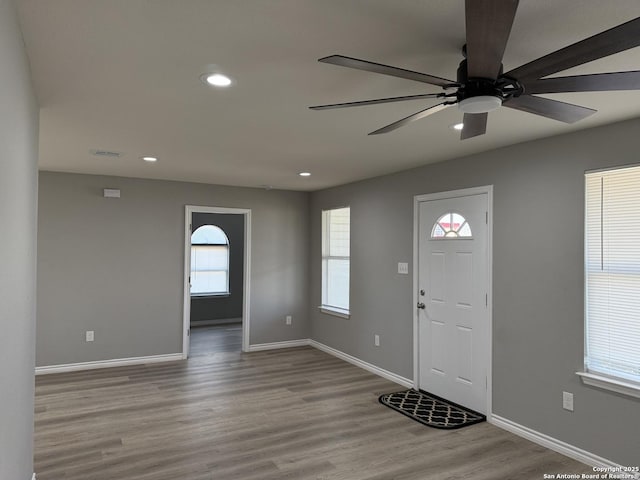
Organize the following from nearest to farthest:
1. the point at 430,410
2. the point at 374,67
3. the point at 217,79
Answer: the point at 374,67 < the point at 217,79 < the point at 430,410

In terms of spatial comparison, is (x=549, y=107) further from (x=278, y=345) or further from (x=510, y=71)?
(x=278, y=345)

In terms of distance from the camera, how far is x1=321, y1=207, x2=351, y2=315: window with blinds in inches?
243

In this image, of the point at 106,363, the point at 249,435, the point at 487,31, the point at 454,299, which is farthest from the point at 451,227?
the point at 106,363

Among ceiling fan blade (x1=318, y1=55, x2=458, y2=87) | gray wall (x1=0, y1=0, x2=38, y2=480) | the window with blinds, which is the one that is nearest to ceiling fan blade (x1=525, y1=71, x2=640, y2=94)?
ceiling fan blade (x1=318, y1=55, x2=458, y2=87)

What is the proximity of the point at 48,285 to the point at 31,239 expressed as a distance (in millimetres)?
3422

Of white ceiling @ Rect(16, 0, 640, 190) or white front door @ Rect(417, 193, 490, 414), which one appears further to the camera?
white front door @ Rect(417, 193, 490, 414)

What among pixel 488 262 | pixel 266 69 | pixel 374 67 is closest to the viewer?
pixel 374 67

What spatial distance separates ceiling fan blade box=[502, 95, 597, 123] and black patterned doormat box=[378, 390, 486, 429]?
110 inches

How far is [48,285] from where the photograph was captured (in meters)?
5.22

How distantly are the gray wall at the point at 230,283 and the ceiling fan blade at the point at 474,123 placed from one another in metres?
7.06

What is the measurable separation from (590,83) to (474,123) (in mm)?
610

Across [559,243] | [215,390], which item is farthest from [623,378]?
[215,390]

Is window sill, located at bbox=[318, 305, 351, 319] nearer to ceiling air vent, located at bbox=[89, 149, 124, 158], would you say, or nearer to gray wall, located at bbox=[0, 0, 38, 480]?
ceiling air vent, located at bbox=[89, 149, 124, 158]

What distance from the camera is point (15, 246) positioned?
5.74 ft
